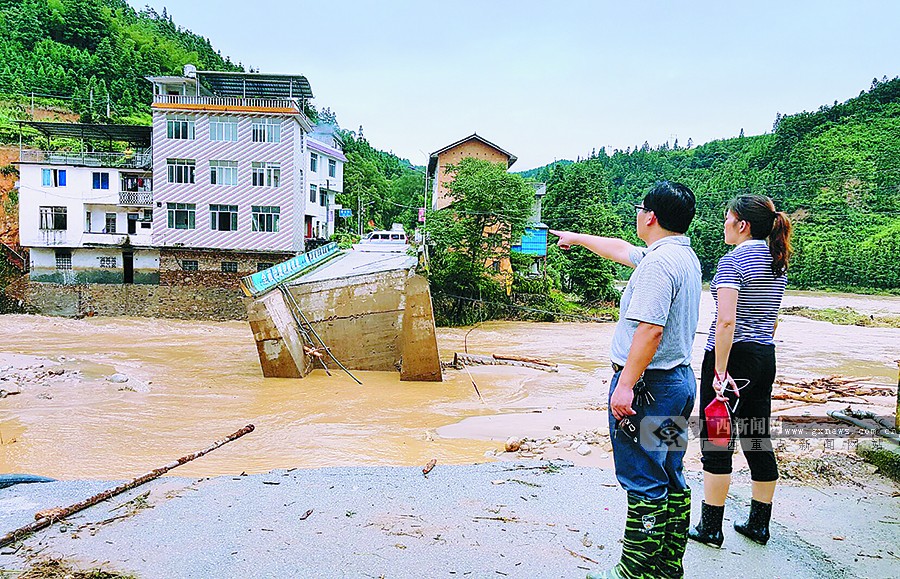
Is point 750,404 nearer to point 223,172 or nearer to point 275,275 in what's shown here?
point 275,275

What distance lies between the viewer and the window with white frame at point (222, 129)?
2698 cm

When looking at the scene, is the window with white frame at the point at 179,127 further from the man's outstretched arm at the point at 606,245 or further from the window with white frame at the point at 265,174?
the man's outstretched arm at the point at 606,245

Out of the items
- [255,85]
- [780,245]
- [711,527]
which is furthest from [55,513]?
[255,85]

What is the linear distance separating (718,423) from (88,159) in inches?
1273

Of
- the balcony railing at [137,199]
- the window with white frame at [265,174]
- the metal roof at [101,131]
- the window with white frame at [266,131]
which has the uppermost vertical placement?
the metal roof at [101,131]

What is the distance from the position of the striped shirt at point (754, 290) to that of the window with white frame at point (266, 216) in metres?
26.1

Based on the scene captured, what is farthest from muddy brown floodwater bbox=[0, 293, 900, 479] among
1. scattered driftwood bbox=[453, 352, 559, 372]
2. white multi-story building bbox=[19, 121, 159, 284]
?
white multi-story building bbox=[19, 121, 159, 284]

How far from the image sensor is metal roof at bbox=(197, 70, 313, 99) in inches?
1136

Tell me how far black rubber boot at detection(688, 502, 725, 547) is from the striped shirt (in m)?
0.88

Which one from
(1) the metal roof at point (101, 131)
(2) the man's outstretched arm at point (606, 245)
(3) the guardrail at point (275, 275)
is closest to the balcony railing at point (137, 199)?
(1) the metal roof at point (101, 131)

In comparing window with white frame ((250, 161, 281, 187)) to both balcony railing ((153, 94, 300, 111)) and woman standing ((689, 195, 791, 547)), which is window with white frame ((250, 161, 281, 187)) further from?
woman standing ((689, 195, 791, 547))

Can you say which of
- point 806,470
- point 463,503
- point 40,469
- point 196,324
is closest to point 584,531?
point 463,503

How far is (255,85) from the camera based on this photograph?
29625 millimetres

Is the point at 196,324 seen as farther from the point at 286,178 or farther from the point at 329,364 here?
the point at 329,364
